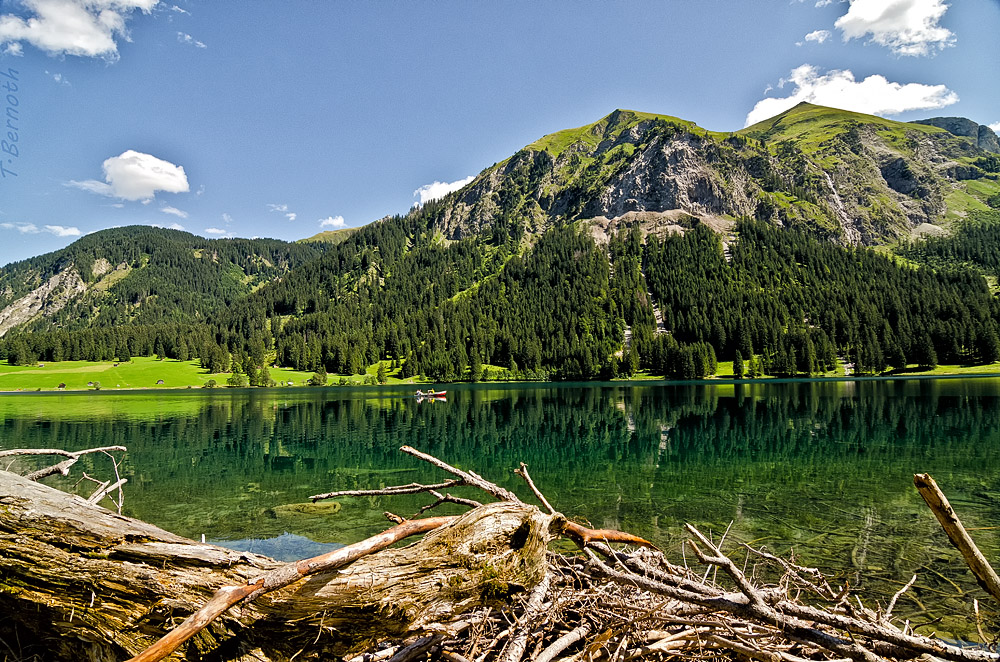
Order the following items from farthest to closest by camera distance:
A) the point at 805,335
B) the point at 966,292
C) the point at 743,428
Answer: the point at 966,292
the point at 805,335
the point at 743,428

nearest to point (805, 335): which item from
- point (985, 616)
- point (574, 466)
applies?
point (574, 466)

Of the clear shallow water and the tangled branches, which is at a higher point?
the tangled branches

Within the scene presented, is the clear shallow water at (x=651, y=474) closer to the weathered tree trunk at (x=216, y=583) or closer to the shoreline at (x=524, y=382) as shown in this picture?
the weathered tree trunk at (x=216, y=583)

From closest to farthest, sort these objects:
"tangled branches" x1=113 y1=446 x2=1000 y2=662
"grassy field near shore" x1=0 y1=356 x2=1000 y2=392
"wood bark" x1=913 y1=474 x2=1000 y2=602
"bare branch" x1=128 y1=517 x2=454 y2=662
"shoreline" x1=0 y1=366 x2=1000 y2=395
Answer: "bare branch" x1=128 y1=517 x2=454 y2=662 → "wood bark" x1=913 y1=474 x2=1000 y2=602 → "tangled branches" x1=113 y1=446 x2=1000 y2=662 → "shoreline" x1=0 y1=366 x2=1000 y2=395 → "grassy field near shore" x1=0 y1=356 x2=1000 y2=392

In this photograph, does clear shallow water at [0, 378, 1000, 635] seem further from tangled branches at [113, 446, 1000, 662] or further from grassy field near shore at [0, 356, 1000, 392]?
grassy field near shore at [0, 356, 1000, 392]

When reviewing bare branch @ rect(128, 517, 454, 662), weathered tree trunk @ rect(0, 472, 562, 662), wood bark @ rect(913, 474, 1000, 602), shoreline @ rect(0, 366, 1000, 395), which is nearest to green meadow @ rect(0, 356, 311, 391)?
shoreline @ rect(0, 366, 1000, 395)

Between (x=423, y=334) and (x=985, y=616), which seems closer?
(x=985, y=616)

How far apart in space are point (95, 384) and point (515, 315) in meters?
128

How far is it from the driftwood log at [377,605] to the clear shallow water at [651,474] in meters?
1.20

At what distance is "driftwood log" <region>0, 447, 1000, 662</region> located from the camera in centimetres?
305

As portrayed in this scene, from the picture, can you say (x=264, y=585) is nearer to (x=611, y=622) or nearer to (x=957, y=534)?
(x=611, y=622)

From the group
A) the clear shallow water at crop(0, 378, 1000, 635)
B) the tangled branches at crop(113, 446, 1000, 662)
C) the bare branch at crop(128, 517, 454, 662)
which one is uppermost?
the bare branch at crop(128, 517, 454, 662)

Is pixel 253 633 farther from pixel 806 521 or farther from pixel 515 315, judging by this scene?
pixel 515 315

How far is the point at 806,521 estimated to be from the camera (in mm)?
16188
